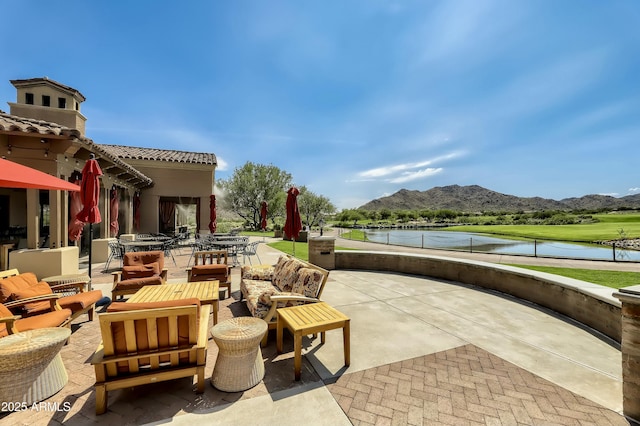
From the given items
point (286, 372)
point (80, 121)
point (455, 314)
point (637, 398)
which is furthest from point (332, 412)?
point (80, 121)

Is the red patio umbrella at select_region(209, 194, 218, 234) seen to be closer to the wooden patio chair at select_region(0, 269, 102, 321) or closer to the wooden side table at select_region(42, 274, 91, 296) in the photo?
the wooden side table at select_region(42, 274, 91, 296)

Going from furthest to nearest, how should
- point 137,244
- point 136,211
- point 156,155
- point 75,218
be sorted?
point 156,155 → point 136,211 → point 137,244 → point 75,218

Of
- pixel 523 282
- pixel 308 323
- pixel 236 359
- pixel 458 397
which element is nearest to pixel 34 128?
pixel 236 359

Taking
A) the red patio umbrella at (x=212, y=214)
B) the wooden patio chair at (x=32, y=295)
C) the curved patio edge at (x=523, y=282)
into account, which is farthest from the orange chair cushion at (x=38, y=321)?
the red patio umbrella at (x=212, y=214)

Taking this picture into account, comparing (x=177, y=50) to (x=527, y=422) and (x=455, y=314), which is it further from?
(x=527, y=422)

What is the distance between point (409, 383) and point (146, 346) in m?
2.75

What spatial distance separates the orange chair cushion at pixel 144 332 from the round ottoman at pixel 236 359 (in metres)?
0.31

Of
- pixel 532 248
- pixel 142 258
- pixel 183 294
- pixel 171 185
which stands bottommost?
pixel 532 248

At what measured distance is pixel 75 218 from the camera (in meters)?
6.54

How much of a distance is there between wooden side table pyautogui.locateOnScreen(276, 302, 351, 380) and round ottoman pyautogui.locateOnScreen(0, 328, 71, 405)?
7.58 ft

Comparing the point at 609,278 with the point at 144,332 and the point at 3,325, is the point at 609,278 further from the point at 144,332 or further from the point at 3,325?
the point at 3,325

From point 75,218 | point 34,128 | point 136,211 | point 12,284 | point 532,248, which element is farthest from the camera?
Result: point 532,248

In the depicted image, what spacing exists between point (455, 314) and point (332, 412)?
139 inches

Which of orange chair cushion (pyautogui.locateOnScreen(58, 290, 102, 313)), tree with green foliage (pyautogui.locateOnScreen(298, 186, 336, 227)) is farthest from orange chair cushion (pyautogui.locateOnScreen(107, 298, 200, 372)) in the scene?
tree with green foliage (pyautogui.locateOnScreen(298, 186, 336, 227))
